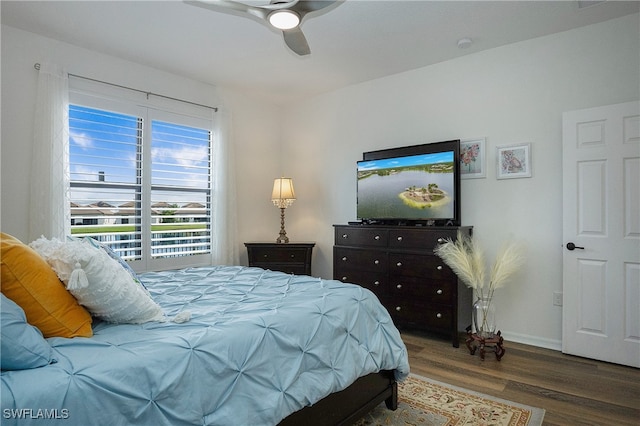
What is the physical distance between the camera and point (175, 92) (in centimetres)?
416

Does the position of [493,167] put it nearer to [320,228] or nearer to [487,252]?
[487,252]

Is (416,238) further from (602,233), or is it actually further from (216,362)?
(216,362)

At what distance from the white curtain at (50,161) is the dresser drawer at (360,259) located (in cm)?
259

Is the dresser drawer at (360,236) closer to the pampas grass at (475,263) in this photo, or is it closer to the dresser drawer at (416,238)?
the dresser drawer at (416,238)

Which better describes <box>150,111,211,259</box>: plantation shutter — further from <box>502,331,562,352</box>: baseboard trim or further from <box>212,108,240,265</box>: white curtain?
<box>502,331,562,352</box>: baseboard trim

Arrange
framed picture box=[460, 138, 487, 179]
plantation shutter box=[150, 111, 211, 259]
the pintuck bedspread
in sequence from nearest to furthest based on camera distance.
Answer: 1. the pintuck bedspread
2. framed picture box=[460, 138, 487, 179]
3. plantation shutter box=[150, 111, 211, 259]

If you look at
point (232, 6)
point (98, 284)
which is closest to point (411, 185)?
point (232, 6)

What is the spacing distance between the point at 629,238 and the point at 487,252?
3.53 ft

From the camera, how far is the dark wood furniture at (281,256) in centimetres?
444

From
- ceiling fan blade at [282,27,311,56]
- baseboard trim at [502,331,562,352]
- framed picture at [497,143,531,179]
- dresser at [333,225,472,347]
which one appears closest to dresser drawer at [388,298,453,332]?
dresser at [333,225,472,347]

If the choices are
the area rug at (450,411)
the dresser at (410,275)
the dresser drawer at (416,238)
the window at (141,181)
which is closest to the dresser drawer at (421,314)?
the dresser at (410,275)

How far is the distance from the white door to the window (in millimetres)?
3666

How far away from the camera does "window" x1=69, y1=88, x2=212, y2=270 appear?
11.4 ft

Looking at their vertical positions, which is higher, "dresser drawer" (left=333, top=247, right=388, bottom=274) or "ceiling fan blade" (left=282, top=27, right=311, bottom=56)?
"ceiling fan blade" (left=282, top=27, right=311, bottom=56)
